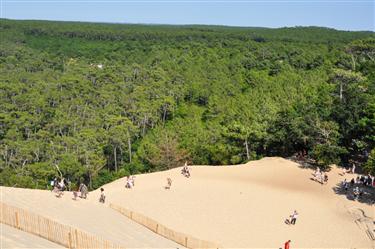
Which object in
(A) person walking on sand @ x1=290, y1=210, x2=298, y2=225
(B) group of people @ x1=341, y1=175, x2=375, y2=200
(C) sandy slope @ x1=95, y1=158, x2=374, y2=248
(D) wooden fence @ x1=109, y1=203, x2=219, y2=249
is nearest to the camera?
(D) wooden fence @ x1=109, y1=203, x2=219, y2=249

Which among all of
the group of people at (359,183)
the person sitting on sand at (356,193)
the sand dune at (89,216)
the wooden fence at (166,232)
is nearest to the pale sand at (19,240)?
the sand dune at (89,216)

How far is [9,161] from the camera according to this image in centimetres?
5862

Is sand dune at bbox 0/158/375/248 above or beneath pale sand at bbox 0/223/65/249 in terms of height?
beneath

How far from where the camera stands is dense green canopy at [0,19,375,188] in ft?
142

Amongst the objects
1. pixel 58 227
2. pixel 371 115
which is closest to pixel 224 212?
pixel 58 227

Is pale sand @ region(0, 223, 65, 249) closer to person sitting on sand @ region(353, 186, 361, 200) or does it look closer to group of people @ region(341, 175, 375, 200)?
person sitting on sand @ region(353, 186, 361, 200)

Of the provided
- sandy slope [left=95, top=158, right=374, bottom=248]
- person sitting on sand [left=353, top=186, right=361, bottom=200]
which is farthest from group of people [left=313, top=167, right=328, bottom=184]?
person sitting on sand [left=353, top=186, right=361, bottom=200]

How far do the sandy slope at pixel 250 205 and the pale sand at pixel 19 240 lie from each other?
32.6ft

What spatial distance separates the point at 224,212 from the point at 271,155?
622 inches

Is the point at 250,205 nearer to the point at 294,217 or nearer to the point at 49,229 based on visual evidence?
the point at 294,217

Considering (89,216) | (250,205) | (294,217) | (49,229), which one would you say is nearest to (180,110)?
(250,205)

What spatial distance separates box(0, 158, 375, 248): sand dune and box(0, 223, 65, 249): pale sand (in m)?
3.47

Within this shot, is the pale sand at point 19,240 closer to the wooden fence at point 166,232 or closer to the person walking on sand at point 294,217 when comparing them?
the wooden fence at point 166,232

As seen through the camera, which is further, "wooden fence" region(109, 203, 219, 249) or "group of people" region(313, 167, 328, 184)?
"group of people" region(313, 167, 328, 184)
